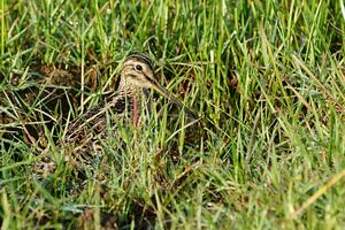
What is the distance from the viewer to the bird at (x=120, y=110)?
5.08 m

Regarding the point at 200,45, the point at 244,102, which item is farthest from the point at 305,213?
the point at 200,45

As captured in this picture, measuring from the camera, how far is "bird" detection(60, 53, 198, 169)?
5082 mm

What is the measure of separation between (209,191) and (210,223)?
0.53m

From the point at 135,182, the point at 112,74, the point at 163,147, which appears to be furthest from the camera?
the point at 112,74

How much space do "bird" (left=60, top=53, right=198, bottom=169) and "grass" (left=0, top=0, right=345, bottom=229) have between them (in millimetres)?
89

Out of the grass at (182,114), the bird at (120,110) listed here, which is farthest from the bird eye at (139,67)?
the grass at (182,114)

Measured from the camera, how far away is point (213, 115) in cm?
550

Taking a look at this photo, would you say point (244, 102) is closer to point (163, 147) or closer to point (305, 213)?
point (163, 147)

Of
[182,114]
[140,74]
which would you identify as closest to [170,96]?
[140,74]

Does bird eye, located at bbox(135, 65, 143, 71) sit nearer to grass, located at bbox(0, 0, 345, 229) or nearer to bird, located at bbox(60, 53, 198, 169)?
bird, located at bbox(60, 53, 198, 169)

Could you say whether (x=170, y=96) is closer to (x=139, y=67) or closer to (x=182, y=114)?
(x=139, y=67)

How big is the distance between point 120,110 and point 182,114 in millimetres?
470

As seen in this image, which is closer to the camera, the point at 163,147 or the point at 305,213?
the point at 305,213

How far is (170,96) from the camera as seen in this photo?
5.48m
